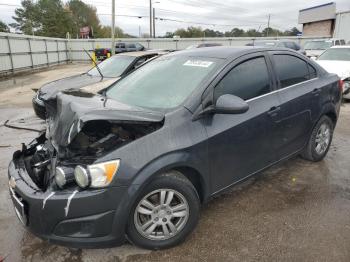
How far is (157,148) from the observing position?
8.29 feet

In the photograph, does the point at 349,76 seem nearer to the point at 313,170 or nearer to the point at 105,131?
the point at 313,170

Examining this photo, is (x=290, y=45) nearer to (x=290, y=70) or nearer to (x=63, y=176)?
(x=290, y=70)

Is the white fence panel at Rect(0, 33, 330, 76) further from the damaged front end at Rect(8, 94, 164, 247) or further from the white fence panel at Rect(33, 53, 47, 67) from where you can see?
the damaged front end at Rect(8, 94, 164, 247)

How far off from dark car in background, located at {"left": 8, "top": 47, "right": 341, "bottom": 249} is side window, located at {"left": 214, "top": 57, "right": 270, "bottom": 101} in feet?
0.04

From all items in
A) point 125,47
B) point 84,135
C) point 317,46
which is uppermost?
point 317,46

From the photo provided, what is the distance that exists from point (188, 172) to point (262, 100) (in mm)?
1193

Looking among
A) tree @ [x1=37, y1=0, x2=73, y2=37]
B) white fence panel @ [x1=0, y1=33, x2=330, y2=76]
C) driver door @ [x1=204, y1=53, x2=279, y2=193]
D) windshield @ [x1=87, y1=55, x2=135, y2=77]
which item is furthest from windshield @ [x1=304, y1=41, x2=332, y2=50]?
tree @ [x1=37, y1=0, x2=73, y2=37]

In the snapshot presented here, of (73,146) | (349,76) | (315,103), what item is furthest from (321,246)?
(349,76)

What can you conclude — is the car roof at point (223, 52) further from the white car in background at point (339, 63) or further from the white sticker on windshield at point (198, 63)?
the white car in background at point (339, 63)

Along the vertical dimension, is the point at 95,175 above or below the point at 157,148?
below

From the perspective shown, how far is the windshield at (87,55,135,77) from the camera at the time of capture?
306 inches

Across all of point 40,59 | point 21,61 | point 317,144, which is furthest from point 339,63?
point 40,59

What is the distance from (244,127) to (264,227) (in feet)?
3.20

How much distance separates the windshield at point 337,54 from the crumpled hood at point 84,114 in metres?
8.84
